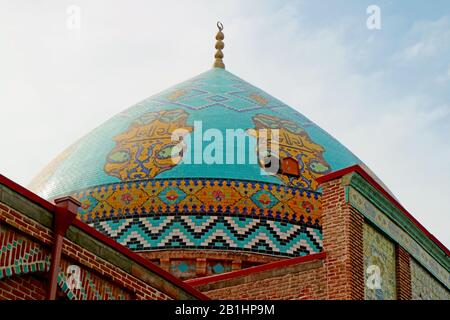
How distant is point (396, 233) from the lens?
12.4 m

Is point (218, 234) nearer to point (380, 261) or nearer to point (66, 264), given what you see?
point (380, 261)

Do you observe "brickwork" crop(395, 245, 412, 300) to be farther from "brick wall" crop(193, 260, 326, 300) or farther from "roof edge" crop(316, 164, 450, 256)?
"brick wall" crop(193, 260, 326, 300)

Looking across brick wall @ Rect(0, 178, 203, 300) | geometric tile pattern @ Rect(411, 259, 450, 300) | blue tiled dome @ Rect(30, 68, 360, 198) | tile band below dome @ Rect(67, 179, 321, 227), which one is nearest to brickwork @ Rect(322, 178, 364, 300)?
geometric tile pattern @ Rect(411, 259, 450, 300)

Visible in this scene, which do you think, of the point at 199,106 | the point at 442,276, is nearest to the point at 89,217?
the point at 199,106

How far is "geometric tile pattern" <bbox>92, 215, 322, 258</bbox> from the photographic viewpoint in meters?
15.2

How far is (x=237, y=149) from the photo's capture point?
638 inches

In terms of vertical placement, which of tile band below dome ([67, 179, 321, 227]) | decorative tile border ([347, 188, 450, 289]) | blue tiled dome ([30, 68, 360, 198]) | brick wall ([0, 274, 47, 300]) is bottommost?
brick wall ([0, 274, 47, 300])

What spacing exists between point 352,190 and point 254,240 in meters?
3.84

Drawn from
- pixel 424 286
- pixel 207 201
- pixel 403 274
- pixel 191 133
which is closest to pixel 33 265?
pixel 403 274

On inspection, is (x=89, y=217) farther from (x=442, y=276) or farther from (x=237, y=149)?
(x=442, y=276)

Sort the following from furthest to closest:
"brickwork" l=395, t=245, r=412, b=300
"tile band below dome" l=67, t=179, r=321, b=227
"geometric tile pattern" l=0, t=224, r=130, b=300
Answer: "tile band below dome" l=67, t=179, r=321, b=227 < "brickwork" l=395, t=245, r=412, b=300 < "geometric tile pattern" l=0, t=224, r=130, b=300

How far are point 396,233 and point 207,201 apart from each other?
3874 mm

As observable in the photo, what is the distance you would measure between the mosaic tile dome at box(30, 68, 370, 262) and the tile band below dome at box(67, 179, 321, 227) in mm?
14

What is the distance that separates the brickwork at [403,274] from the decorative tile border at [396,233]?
0.11 m
